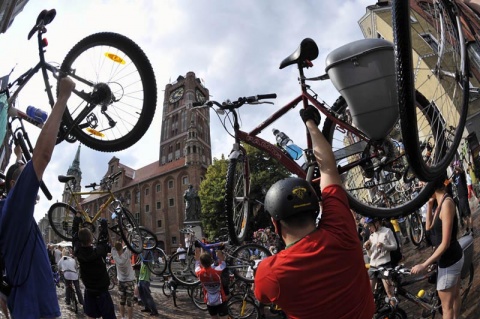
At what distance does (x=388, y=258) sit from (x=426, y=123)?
14.4 ft

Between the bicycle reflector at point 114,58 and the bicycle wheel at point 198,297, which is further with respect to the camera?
the bicycle wheel at point 198,297

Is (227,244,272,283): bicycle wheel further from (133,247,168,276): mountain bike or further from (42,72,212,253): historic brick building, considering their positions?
(42,72,212,253): historic brick building

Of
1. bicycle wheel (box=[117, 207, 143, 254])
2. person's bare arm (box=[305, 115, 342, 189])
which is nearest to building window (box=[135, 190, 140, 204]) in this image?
bicycle wheel (box=[117, 207, 143, 254])

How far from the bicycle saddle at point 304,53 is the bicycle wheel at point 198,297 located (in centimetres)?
1035

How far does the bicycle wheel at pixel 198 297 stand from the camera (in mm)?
11539

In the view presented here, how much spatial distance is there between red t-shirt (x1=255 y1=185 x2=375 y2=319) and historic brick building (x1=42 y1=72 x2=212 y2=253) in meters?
45.2

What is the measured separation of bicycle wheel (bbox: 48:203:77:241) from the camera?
8.96 m

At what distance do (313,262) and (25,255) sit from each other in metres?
1.97

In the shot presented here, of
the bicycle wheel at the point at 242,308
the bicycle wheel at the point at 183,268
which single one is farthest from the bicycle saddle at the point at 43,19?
the bicycle wheel at the point at 183,268

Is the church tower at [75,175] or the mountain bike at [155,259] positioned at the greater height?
the church tower at [75,175]

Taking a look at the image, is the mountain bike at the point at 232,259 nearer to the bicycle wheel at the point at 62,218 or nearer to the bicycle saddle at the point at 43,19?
the bicycle wheel at the point at 62,218

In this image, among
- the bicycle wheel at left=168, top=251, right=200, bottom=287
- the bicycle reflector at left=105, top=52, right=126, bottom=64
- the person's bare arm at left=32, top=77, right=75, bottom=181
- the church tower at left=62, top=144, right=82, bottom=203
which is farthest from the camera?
the bicycle wheel at left=168, top=251, right=200, bottom=287

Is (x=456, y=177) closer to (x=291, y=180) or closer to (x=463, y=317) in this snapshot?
(x=463, y=317)

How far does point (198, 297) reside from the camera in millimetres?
12562
